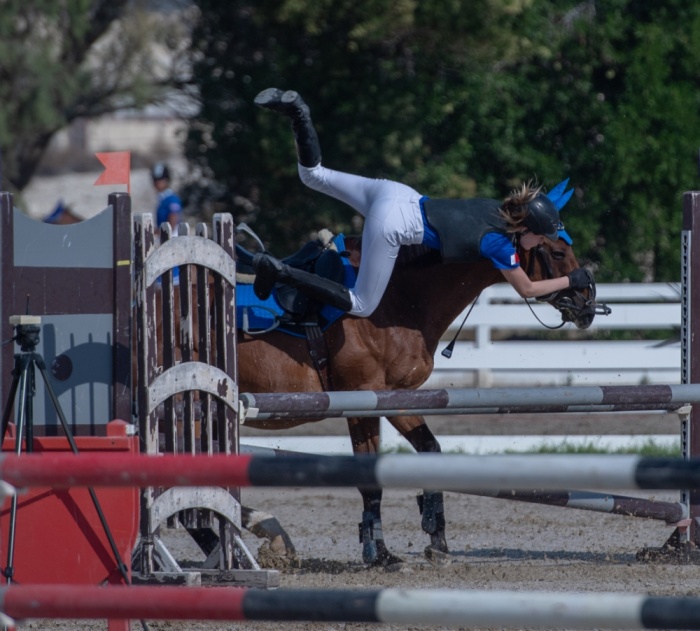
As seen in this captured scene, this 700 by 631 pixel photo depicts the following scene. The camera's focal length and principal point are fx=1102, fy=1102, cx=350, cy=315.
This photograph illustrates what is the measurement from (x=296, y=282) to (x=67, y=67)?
12485mm

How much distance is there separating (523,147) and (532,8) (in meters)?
1.84

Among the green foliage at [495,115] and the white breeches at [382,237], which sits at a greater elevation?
the green foliage at [495,115]

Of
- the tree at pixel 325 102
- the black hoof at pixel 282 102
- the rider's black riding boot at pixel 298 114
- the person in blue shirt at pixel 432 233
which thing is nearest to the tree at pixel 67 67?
the tree at pixel 325 102

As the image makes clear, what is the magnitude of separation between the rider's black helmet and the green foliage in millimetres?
9090

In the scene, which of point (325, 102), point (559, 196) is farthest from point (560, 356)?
point (325, 102)

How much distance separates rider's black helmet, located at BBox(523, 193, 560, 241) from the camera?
5.18m

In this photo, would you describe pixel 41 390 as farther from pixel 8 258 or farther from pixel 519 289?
pixel 519 289

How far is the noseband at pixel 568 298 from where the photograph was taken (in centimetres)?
534

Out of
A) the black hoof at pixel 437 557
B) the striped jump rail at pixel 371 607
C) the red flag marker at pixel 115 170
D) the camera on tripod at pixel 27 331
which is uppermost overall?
the red flag marker at pixel 115 170

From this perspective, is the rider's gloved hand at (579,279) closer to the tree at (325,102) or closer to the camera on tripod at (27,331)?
the camera on tripod at (27,331)

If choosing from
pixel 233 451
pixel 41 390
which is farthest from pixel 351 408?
pixel 41 390

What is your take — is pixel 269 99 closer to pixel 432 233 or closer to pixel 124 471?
pixel 432 233

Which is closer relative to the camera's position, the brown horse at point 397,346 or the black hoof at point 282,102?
the black hoof at point 282,102

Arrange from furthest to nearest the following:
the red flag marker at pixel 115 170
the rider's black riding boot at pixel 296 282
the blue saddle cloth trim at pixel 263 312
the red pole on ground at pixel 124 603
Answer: the blue saddle cloth trim at pixel 263 312, the rider's black riding boot at pixel 296 282, the red flag marker at pixel 115 170, the red pole on ground at pixel 124 603
